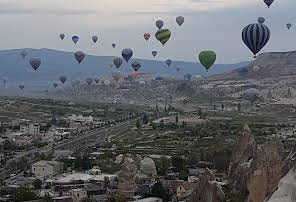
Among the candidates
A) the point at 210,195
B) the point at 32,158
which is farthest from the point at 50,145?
the point at 210,195

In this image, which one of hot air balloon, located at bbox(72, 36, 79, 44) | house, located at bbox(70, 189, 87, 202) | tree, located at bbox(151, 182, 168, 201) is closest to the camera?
house, located at bbox(70, 189, 87, 202)

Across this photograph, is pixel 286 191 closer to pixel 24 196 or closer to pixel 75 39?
pixel 24 196

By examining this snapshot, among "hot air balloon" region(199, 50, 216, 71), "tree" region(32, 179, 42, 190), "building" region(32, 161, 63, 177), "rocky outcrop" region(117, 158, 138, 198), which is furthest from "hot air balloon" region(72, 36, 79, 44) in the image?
"rocky outcrop" region(117, 158, 138, 198)

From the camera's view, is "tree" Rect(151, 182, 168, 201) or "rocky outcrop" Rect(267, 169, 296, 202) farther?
"tree" Rect(151, 182, 168, 201)

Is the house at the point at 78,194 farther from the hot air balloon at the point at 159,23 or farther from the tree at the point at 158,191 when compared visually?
the hot air balloon at the point at 159,23

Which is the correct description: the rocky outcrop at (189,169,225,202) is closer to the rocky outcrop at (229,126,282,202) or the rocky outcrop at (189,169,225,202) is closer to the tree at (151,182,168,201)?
the rocky outcrop at (229,126,282,202)

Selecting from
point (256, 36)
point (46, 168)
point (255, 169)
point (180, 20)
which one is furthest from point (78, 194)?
point (180, 20)
